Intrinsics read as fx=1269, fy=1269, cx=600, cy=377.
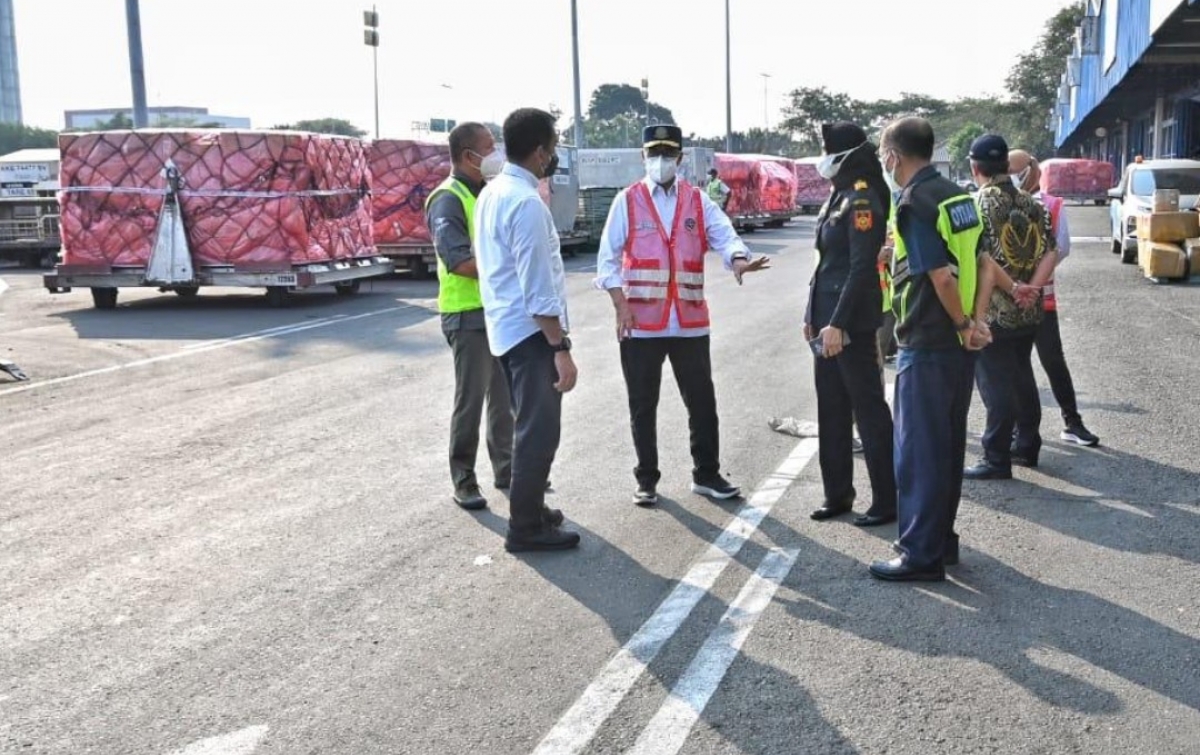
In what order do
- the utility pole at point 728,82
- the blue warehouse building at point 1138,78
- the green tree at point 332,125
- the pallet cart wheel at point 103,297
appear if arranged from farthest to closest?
the green tree at point 332,125 < the utility pole at point 728,82 < the blue warehouse building at point 1138,78 < the pallet cart wheel at point 103,297

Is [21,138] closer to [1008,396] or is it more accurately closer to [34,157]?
[34,157]

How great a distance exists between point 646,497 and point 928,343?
191cm

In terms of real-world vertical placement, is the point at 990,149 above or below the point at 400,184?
above

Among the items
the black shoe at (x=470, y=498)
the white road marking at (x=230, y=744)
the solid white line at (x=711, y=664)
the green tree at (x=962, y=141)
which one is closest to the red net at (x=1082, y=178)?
the green tree at (x=962, y=141)

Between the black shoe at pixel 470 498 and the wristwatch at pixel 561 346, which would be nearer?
the wristwatch at pixel 561 346

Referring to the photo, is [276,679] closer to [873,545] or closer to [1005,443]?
[873,545]

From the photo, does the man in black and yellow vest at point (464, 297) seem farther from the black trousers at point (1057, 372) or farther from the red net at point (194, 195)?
the red net at point (194, 195)

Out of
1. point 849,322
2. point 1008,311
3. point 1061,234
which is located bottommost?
point 1008,311

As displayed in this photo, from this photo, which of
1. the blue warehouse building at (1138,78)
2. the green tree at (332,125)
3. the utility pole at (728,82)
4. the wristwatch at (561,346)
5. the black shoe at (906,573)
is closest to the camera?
the black shoe at (906,573)

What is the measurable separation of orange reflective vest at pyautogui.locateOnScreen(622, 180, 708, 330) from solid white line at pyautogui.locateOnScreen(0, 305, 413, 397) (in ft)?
21.4

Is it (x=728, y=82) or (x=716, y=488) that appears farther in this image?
(x=728, y=82)

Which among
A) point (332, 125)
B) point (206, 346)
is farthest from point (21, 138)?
point (206, 346)

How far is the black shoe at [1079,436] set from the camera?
26.0 feet

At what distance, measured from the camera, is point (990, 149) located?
22.6 ft
